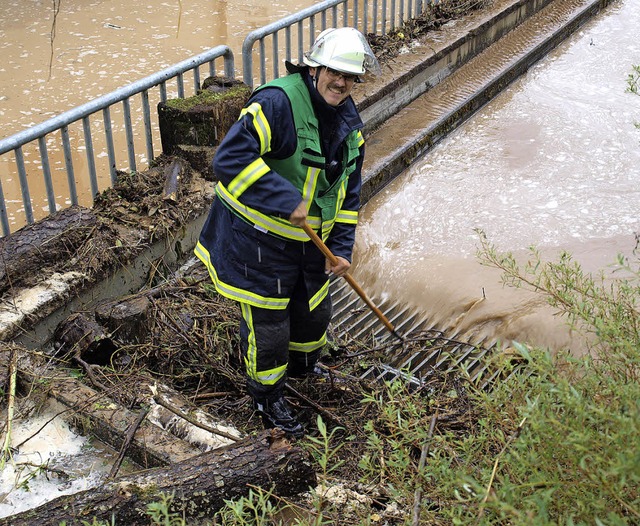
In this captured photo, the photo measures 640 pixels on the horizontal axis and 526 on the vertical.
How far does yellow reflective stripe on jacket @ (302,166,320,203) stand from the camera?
3443mm

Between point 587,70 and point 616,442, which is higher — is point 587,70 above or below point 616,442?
below

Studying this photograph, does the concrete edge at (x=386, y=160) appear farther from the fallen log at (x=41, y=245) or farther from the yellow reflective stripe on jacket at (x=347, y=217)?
the yellow reflective stripe on jacket at (x=347, y=217)

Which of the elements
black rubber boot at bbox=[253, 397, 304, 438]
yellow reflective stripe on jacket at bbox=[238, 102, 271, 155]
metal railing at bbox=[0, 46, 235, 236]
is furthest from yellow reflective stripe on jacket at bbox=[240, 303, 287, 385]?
→ metal railing at bbox=[0, 46, 235, 236]

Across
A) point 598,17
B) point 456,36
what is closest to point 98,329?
point 456,36

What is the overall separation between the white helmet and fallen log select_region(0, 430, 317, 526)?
153 centimetres

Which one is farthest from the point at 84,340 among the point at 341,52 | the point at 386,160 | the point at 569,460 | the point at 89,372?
the point at 386,160

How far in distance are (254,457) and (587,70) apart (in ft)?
21.8

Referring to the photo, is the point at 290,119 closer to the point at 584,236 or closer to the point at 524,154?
the point at 584,236

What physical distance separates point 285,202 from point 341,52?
0.68 metres

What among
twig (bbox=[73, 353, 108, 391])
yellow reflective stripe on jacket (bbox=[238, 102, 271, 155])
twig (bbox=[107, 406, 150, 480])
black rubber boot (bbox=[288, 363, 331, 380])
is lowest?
black rubber boot (bbox=[288, 363, 331, 380])

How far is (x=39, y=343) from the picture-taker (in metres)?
4.05

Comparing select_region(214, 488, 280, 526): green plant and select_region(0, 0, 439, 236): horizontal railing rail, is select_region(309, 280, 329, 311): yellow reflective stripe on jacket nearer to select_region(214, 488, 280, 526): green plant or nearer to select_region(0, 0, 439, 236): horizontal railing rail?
select_region(214, 488, 280, 526): green plant

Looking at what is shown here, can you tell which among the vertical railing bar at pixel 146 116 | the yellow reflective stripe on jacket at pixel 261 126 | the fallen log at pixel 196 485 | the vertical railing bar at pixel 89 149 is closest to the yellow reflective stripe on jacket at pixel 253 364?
the fallen log at pixel 196 485

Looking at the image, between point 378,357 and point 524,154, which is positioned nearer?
point 378,357
